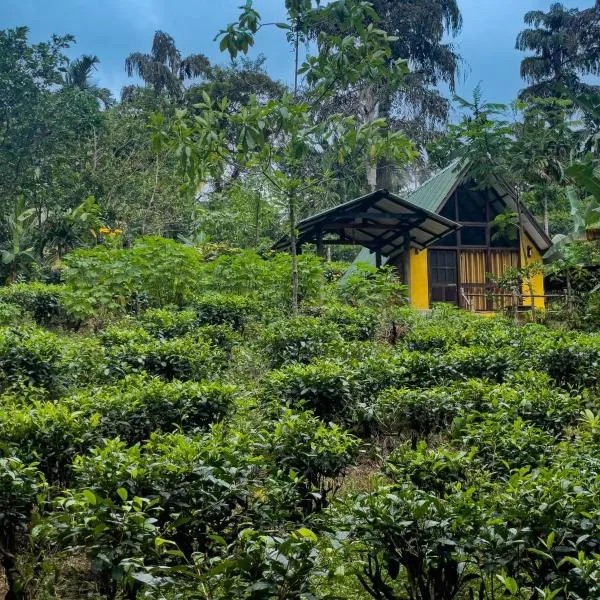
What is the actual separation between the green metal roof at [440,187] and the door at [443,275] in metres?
1.54

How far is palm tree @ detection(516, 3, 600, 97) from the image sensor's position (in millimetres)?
33344

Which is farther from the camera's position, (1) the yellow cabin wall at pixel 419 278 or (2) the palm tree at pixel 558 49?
(2) the palm tree at pixel 558 49

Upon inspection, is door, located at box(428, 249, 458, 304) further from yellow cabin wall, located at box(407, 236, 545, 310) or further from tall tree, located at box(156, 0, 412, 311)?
tall tree, located at box(156, 0, 412, 311)

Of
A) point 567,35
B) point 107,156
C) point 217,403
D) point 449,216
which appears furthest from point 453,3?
point 217,403

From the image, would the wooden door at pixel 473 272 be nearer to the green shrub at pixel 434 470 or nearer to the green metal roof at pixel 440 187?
the green metal roof at pixel 440 187

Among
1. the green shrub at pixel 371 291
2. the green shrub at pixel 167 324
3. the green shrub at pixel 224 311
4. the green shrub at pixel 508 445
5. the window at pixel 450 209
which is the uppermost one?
the window at pixel 450 209

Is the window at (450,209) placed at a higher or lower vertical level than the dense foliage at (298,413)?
higher

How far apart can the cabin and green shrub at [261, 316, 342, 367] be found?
922 cm

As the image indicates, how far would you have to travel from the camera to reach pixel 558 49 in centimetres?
3353

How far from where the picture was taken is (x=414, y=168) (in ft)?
109

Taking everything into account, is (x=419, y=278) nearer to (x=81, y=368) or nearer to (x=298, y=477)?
(x=81, y=368)

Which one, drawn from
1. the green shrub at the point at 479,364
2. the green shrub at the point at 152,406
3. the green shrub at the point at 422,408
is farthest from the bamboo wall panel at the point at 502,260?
the green shrub at the point at 152,406

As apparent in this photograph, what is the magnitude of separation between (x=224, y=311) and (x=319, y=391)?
5.18m

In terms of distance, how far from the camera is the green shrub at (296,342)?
7566 millimetres
